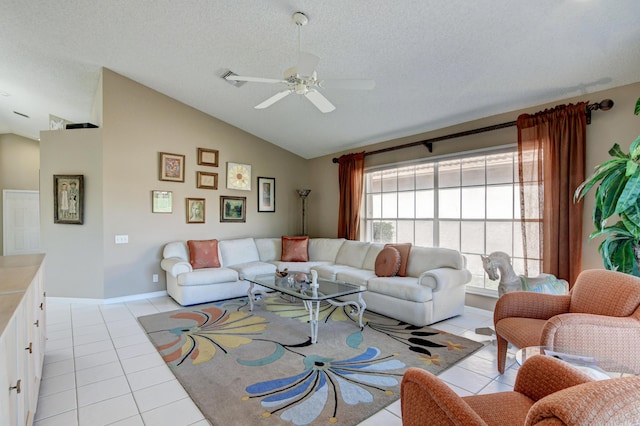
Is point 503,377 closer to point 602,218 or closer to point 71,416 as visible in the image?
point 602,218

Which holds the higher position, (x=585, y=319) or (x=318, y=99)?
(x=318, y=99)

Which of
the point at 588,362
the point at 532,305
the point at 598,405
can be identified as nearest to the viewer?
the point at 598,405

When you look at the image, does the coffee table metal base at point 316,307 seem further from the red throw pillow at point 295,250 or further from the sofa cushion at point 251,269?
the red throw pillow at point 295,250

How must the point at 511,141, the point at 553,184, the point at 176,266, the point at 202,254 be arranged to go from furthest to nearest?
the point at 202,254, the point at 176,266, the point at 511,141, the point at 553,184

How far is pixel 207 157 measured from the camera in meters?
5.46

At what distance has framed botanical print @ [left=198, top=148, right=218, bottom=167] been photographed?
5.38 meters

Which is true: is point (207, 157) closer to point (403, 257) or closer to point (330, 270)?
point (330, 270)

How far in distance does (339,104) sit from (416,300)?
281cm

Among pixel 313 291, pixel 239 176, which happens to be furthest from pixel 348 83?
pixel 239 176

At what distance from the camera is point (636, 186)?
2289 mm

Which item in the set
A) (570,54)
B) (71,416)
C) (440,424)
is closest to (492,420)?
(440,424)

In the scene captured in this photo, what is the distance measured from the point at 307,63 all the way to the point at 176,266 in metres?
3.44

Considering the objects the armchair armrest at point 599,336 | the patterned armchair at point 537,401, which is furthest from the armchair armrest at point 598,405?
the armchair armrest at point 599,336

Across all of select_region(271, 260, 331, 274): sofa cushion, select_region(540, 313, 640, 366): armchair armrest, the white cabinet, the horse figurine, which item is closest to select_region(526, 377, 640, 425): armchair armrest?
select_region(540, 313, 640, 366): armchair armrest
